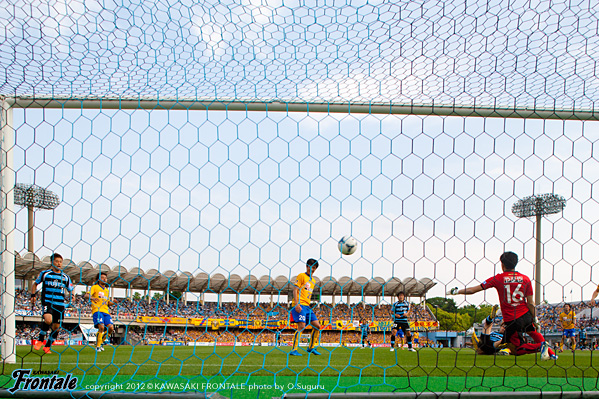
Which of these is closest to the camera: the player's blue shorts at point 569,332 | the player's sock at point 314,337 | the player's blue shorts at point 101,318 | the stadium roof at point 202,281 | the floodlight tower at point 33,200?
the stadium roof at point 202,281

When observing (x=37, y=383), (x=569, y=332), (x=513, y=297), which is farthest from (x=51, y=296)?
(x=569, y=332)

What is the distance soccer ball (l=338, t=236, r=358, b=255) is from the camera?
3.19m

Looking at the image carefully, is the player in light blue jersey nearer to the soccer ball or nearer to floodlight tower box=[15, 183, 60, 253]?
floodlight tower box=[15, 183, 60, 253]

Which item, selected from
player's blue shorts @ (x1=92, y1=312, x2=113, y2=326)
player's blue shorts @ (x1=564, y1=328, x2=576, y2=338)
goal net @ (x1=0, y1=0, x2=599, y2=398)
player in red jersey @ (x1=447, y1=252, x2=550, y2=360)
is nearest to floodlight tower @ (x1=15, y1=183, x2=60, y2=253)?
goal net @ (x1=0, y1=0, x2=599, y2=398)

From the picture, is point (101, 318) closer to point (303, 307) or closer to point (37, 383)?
point (303, 307)

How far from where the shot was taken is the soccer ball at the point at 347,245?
10.5 feet

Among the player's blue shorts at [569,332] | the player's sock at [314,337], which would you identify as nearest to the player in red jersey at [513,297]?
the player's sock at [314,337]

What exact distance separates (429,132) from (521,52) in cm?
107

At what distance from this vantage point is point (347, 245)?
10.6ft

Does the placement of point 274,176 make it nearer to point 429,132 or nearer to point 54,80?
point 429,132

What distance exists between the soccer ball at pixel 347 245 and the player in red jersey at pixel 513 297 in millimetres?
1101

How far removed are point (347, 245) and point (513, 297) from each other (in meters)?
1.77

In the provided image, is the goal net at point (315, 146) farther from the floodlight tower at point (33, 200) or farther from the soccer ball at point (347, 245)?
the floodlight tower at point (33, 200)

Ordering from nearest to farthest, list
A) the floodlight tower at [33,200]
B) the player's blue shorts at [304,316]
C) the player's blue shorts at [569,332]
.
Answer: the floodlight tower at [33,200] → the player's blue shorts at [304,316] → the player's blue shorts at [569,332]
